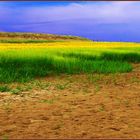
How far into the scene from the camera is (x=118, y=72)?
738 inches

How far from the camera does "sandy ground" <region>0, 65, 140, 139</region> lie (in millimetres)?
8148

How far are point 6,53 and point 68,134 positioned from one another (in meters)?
Result: 11.6

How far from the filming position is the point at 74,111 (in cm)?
1009

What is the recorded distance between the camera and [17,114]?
9.81 m

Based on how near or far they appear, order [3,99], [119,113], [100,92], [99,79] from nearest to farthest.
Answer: [119,113] < [3,99] < [100,92] < [99,79]

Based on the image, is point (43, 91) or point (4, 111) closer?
point (4, 111)

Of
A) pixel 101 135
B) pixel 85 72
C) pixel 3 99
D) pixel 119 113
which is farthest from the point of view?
pixel 85 72

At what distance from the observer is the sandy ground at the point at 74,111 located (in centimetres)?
815

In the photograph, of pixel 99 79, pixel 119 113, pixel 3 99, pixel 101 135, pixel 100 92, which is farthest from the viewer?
pixel 99 79

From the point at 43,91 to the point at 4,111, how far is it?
318 centimetres

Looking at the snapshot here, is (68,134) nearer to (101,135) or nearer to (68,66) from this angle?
(101,135)

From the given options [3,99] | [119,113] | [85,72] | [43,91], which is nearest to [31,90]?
[43,91]

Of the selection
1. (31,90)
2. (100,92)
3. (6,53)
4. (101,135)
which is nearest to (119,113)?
(101,135)

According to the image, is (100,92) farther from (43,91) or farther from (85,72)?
(85,72)
